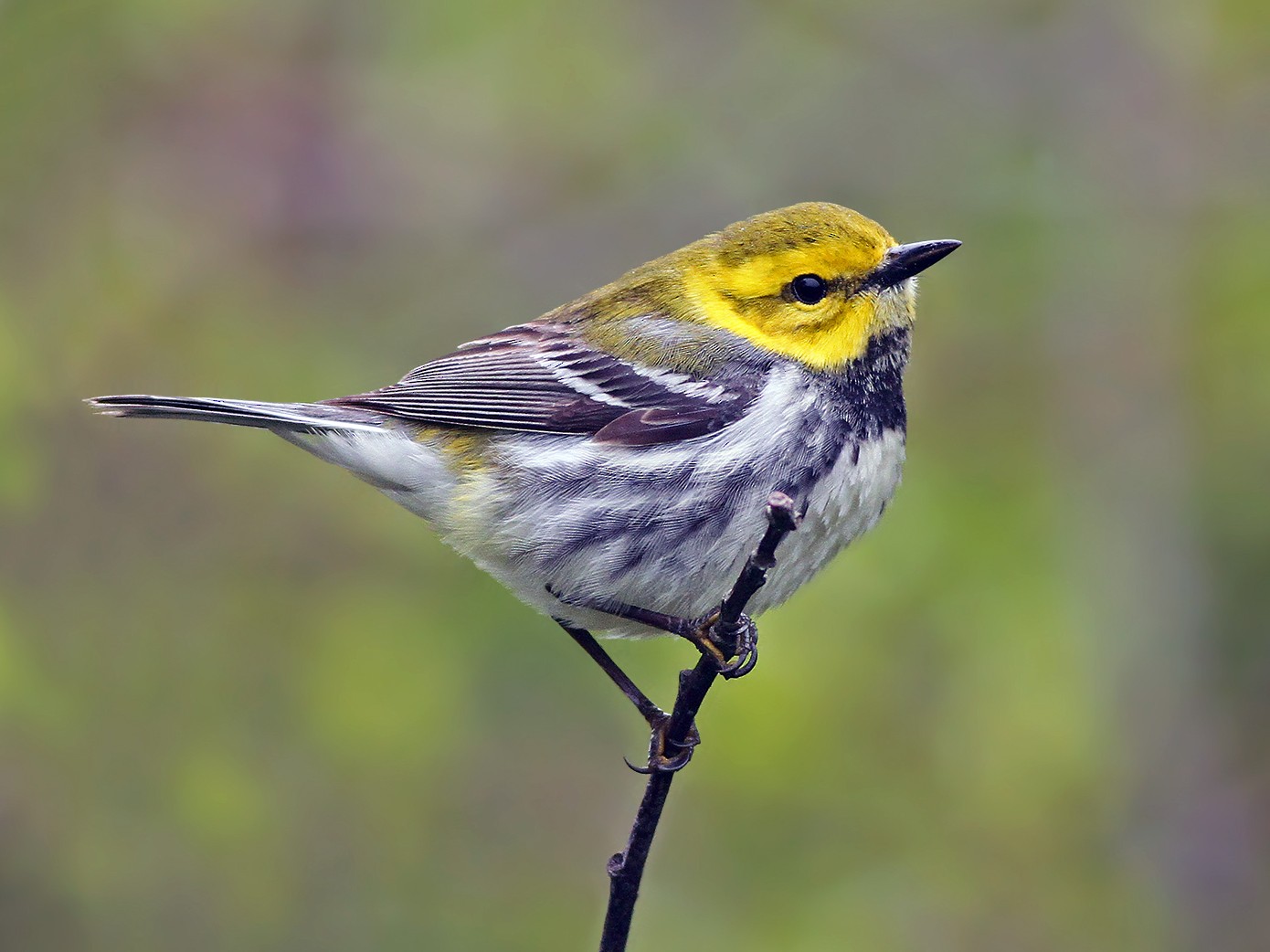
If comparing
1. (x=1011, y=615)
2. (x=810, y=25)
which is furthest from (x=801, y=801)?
(x=810, y=25)

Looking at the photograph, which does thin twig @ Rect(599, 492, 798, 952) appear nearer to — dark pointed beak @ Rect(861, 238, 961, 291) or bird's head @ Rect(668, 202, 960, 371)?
bird's head @ Rect(668, 202, 960, 371)

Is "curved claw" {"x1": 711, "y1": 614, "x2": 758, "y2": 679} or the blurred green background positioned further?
the blurred green background

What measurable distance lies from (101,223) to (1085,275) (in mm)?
4263

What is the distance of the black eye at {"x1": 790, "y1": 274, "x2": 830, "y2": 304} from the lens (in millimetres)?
4531

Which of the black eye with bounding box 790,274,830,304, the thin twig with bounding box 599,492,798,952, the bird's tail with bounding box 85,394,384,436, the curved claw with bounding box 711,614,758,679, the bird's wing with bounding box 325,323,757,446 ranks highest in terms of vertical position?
the black eye with bounding box 790,274,830,304

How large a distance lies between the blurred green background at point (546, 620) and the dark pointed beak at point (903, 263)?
1493 mm

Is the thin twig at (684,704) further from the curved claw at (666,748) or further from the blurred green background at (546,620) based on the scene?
the blurred green background at (546,620)

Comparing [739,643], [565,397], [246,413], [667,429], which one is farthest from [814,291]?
[246,413]

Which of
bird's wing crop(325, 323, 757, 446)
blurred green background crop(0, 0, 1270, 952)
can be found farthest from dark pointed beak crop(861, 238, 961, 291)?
blurred green background crop(0, 0, 1270, 952)

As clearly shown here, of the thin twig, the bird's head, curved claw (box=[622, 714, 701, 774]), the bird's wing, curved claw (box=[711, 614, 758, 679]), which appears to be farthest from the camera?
the bird's head

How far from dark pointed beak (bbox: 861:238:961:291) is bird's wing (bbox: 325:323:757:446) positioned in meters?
0.55

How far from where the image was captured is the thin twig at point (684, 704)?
2.99 m

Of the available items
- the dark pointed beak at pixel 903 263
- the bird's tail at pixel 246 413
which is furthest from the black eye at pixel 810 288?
the bird's tail at pixel 246 413

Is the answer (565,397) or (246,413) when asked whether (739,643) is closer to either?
(565,397)
